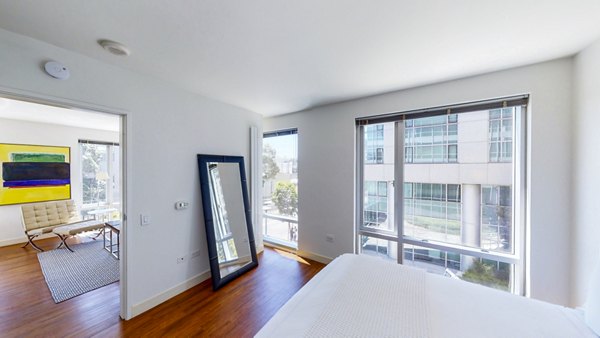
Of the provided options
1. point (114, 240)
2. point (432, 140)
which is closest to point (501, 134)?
point (432, 140)

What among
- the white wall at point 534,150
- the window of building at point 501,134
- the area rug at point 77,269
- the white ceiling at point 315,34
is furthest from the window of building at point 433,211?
the area rug at point 77,269

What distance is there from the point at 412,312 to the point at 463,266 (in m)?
1.76

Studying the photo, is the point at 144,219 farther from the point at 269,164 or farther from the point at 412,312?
the point at 412,312

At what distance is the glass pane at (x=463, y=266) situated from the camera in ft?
7.20

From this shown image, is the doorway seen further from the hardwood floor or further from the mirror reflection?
the mirror reflection

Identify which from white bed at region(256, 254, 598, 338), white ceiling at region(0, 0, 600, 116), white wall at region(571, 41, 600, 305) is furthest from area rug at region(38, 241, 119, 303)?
white wall at region(571, 41, 600, 305)

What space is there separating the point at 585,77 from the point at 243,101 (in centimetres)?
334

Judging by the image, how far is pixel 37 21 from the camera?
1344 millimetres

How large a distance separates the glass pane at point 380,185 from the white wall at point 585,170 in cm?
148

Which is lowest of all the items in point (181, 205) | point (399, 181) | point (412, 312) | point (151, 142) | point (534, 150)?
point (412, 312)

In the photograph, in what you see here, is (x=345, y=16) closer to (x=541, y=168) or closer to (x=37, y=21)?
(x=37, y=21)

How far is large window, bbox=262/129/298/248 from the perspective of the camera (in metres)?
3.71

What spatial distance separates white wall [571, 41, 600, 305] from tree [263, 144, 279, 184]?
11.5 feet

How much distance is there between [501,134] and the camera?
2188 millimetres
